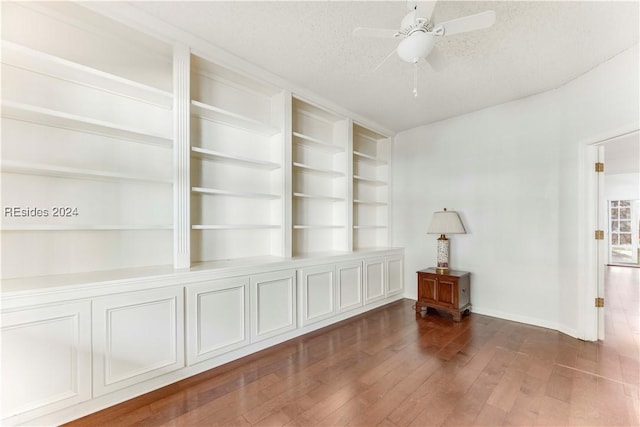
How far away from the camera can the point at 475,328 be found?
10.4 ft

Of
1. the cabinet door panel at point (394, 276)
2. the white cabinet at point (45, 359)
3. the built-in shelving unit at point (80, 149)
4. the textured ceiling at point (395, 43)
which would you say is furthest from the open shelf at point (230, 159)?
the cabinet door panel at point (394, 276)

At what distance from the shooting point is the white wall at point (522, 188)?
9.21 ft

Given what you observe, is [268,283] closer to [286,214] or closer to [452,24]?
[286,214]

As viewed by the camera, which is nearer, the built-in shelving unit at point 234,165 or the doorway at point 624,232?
the built-in shelving unit at point 234,165

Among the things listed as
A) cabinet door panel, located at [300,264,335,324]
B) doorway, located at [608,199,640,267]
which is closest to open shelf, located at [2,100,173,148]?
cabinet door panel, located at [300,264,335,324]

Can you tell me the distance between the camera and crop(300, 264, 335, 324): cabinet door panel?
303cm

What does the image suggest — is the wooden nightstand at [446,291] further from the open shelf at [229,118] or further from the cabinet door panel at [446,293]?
the open shelf at [229,118]

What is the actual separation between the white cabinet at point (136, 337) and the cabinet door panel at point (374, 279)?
2342 millimetres

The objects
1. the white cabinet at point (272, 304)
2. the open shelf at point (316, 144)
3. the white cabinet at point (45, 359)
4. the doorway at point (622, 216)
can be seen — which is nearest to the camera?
the white cabinet at point (45, 359)

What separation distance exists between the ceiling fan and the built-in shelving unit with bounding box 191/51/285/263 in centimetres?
151

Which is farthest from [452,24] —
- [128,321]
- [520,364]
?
[128,321]

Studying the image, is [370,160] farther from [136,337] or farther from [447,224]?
[136,337]

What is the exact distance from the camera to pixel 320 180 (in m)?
3.86

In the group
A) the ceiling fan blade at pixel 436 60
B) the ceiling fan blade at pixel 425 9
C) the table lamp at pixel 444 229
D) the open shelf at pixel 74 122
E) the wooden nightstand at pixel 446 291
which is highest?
the ceiling fan blade at pixel 436 60
